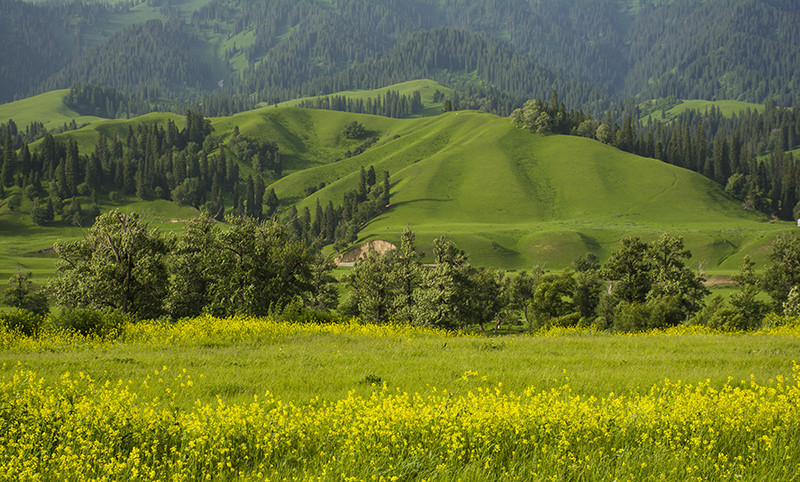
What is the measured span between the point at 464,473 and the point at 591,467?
1958mm

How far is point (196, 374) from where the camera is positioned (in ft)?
48.5

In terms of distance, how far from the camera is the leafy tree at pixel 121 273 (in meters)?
39.0

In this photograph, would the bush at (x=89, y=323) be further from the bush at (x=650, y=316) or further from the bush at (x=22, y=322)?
the bush at (x=650, y=316)

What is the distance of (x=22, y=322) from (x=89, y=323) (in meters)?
3.18

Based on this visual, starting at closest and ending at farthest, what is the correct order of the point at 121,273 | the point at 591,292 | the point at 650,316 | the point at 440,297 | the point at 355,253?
the point at 121,273 → the point at 440,297 → the point at 650,316 → the point at 591,292 → the point at 355,253

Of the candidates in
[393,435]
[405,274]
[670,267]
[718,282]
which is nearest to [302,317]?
[405,274]

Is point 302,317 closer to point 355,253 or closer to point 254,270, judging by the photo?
point 254,270

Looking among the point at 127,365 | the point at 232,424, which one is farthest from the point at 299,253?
the point at 232,424

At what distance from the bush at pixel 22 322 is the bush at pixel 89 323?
94 cm

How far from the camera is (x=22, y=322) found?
2489cm

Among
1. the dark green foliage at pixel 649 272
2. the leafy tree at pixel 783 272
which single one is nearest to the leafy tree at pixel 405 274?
the dark green foliage at pixel 649 272

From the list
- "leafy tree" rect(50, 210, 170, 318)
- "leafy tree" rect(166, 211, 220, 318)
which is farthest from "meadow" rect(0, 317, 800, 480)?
"leafy tree" rect(166, 211, 220, 318)

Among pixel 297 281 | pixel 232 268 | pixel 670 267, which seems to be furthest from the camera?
pixel 670 267

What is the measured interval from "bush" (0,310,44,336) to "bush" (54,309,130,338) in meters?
0.94
